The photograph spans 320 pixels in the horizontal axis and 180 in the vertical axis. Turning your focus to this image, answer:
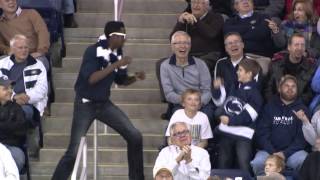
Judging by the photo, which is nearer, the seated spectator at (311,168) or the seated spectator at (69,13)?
the seated spectator at (311,168)

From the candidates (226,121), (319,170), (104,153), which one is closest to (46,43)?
(104,153)

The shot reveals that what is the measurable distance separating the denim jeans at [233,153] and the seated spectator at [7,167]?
7.23 ft

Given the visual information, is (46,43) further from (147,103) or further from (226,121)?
(226,121)

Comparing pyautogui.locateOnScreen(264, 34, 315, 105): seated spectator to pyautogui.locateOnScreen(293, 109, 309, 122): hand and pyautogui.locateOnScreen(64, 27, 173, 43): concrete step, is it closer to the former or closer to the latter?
pyautogui.locateOnScreen(293, 109, 309, 122): hand

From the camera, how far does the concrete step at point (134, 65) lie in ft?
44.8

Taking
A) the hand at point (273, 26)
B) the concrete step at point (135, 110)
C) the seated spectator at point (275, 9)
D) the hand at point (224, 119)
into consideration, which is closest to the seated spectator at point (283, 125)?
the hand at point (224, 119)

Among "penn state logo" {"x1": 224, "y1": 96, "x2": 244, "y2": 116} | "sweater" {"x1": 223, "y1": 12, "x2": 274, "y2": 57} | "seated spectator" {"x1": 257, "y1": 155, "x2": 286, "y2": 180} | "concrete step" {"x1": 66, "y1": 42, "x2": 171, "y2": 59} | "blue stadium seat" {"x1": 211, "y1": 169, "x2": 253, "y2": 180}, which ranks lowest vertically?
"blue stadium seat" {"x1": 211, "y1": 169, "x2": 253, "y2": 180}

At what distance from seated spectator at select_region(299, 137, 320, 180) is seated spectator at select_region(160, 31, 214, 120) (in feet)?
5.03

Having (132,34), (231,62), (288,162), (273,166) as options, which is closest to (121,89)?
(132,34)

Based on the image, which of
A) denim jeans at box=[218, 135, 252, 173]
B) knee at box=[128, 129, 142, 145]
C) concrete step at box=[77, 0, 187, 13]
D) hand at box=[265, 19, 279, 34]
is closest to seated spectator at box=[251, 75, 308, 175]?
denim jeans at box=[218, 135, 252, 173]

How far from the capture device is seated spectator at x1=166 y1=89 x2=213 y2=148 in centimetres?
1173

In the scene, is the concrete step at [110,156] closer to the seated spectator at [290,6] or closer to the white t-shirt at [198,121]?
the white t-shirt at [198,121]

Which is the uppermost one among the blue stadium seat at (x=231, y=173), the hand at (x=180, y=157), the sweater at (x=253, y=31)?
the sweater at (x=253, y=31)

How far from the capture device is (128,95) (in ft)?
43.7
